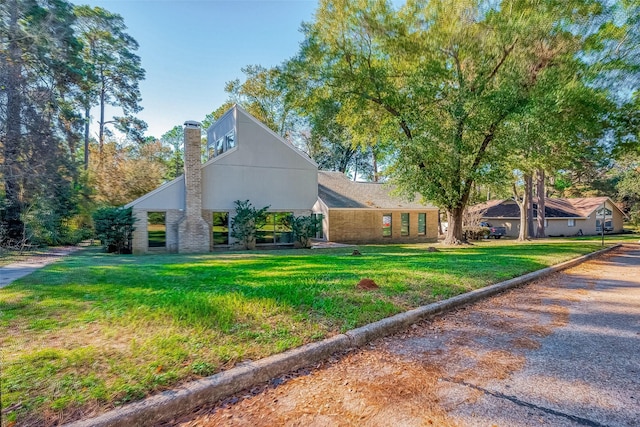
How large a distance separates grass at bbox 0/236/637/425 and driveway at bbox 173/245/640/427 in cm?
49

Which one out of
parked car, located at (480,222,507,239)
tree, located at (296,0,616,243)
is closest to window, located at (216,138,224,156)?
tree, located at (296,0,616,243)

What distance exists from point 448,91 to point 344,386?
52.0 ft

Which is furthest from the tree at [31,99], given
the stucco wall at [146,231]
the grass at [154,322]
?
the grass at [154,322]

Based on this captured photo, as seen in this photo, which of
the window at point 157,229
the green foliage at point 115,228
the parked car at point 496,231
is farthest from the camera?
the parked car at point 496,231

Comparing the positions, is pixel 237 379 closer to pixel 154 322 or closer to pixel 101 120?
pixel 154 322

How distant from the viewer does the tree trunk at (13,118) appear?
492 inches

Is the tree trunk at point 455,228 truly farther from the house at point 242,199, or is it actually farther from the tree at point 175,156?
the tree at point 175,156

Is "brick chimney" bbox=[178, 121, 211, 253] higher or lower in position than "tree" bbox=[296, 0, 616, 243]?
lower

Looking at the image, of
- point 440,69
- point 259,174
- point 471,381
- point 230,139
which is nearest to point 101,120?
point 230,139

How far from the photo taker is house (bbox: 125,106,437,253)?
48.7 ft

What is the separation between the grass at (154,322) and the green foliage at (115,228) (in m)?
7.17

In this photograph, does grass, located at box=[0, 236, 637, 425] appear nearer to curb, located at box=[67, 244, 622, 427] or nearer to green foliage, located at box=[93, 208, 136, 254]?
curb, located at box=[67, 244, 622, 427]

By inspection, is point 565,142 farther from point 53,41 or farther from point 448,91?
point 53,41

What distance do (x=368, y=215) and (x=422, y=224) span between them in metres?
4.68
